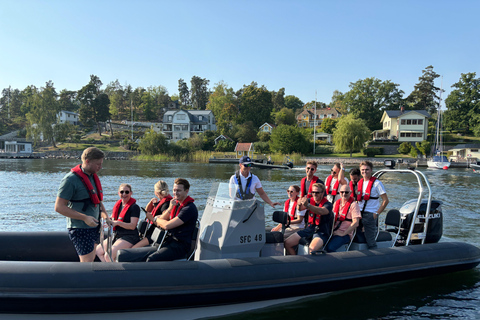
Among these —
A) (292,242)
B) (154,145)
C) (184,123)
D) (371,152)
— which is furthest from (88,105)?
(292,242)

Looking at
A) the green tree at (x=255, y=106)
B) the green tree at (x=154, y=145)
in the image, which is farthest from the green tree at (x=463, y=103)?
the green tree at (x=154, y=145)

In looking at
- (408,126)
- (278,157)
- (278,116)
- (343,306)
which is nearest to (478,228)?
(343,306)

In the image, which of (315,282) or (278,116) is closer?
(315,282)

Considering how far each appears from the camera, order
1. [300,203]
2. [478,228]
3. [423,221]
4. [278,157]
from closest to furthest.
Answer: [300,203]
[423,221]
[478,228]
[278,157]

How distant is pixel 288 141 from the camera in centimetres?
5284

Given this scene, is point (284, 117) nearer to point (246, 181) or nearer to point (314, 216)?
point (246, 181)

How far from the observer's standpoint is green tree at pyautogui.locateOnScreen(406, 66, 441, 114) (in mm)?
79938

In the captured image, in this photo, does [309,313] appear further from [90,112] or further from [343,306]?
[90,112]

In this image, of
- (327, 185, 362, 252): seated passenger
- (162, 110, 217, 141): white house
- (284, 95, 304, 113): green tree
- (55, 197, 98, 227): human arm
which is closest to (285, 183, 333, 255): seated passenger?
(327, 185, 362, 252): seated passenger

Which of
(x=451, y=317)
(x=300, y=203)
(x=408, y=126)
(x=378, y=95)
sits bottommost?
(x=451, y=317)

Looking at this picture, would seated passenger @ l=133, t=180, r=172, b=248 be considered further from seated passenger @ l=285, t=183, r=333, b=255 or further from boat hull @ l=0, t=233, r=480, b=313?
seated passenger @ l=285, t=183, r=333, b=255

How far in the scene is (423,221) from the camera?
21.8ft

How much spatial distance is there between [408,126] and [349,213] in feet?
202

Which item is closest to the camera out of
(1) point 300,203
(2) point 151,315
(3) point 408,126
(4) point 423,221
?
(2) point 151,315
